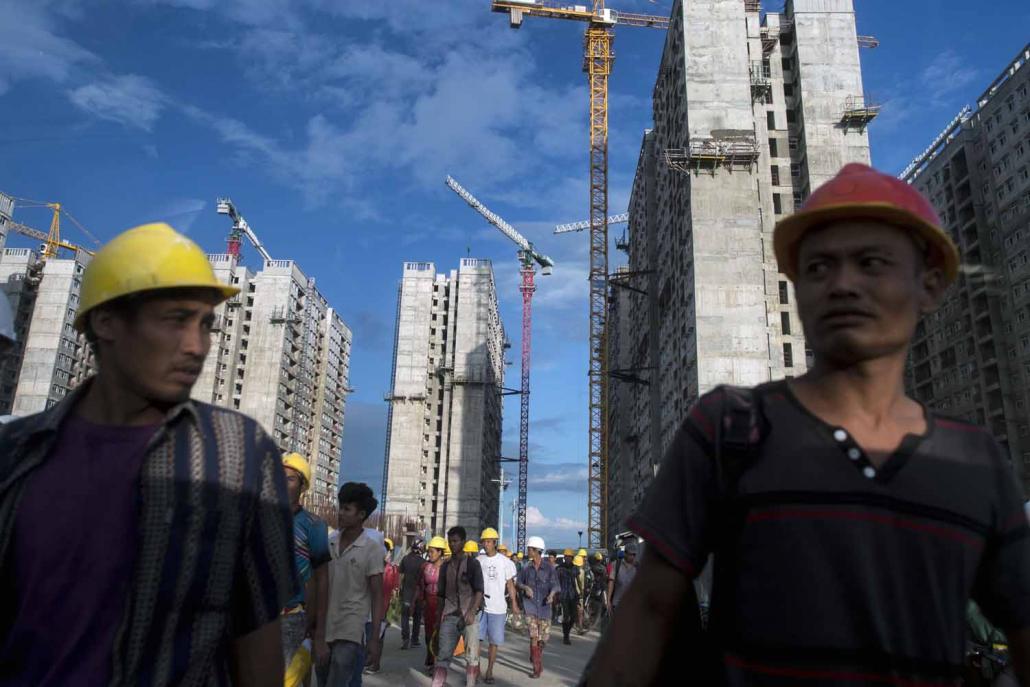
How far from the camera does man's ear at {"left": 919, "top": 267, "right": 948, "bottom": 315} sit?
1490 millimetres

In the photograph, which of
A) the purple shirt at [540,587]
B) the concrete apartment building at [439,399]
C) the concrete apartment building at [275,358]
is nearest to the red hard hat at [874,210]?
the purple shirt at [540,587]

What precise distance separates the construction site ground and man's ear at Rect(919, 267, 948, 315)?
22.8 ft

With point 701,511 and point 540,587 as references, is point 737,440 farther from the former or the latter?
point 540,587

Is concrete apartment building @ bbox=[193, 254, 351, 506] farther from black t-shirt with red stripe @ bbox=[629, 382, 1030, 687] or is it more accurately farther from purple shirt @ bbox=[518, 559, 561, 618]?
black t-shirt with red stripe @ bbox=[629, 382, 1030, 687]

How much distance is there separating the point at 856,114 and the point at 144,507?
4720cm

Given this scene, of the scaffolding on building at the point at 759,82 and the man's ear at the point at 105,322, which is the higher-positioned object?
the scaffolding on building at the point at 759,82

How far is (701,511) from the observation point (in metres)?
1.33

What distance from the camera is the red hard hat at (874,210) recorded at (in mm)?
1390

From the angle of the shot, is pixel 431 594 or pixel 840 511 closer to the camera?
pixel 840 511

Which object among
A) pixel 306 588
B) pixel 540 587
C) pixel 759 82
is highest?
pixel 759 82

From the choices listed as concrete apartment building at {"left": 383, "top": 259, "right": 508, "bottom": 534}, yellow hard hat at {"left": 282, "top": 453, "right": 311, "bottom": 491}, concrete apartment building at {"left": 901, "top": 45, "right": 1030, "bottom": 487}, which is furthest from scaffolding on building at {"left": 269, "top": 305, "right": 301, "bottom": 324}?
yellow hard hat at {"left": 282, "top": 453, "right": 311, "bottom": 491}

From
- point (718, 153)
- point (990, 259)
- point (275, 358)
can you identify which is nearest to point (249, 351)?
point (275, 358)

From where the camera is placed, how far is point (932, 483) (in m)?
1.29

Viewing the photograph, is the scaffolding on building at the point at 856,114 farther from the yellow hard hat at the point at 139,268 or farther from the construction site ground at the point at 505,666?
the yellow hard hat at the point at 139,268
